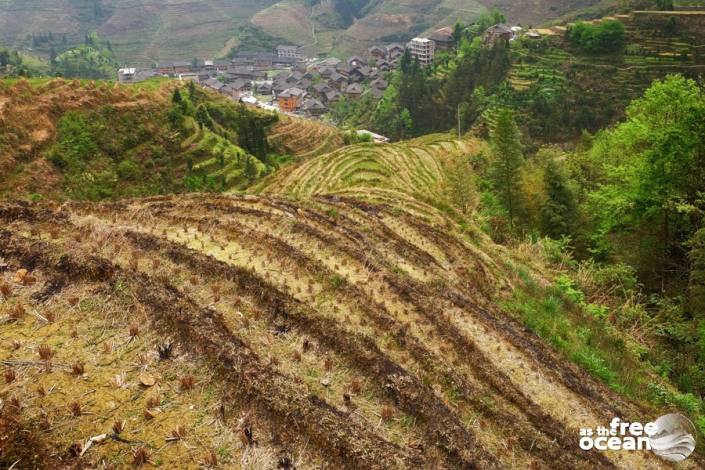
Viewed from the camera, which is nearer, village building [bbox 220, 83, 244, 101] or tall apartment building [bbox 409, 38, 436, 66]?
village building [bbox 220, 83, 244, 101]

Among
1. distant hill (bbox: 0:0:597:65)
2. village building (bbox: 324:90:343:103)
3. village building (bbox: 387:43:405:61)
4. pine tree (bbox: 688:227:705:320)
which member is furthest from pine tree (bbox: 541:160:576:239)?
distant hill (bbox: 0:0:597:65)

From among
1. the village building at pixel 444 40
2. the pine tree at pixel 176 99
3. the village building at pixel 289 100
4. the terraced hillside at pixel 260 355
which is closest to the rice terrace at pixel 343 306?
the terraced hillside at pixel 260 355

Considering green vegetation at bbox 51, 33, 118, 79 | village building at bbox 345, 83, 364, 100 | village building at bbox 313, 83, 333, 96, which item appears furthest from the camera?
green vegetation at bbox 51, 33, 118, 79

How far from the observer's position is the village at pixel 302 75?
11131cm

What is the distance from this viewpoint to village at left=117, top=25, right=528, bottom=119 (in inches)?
4382

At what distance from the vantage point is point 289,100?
111 m

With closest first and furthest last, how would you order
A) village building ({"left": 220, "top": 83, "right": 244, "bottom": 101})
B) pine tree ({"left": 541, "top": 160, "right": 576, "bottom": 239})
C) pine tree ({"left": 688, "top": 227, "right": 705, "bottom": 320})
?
pine tree ({"left": 688, "top": 227, "right": 705, "bottom": 320}), pine tree ({"left": 541, "top": 160, "right": 576, "bottom": 239}), village building ({"left": 220, "top": 83, "right": 244, "bottom": 101})

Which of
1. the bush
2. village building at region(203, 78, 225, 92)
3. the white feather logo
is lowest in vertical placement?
village building at region(203, 78, 225, 92)

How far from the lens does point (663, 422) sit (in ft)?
35.8

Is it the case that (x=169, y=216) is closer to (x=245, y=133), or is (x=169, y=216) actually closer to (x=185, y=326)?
(x=185, y=326)

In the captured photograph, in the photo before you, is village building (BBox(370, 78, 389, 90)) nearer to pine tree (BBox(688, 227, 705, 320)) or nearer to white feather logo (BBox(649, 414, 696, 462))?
pine tree (BBox(688, 227, 705, 320))

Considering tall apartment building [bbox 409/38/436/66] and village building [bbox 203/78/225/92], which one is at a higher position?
tall apartment building [bbox 409/38/436/66]

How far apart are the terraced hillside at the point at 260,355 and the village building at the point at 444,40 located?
124652 millimetres

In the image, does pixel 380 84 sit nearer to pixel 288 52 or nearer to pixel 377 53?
pixel 377 53
